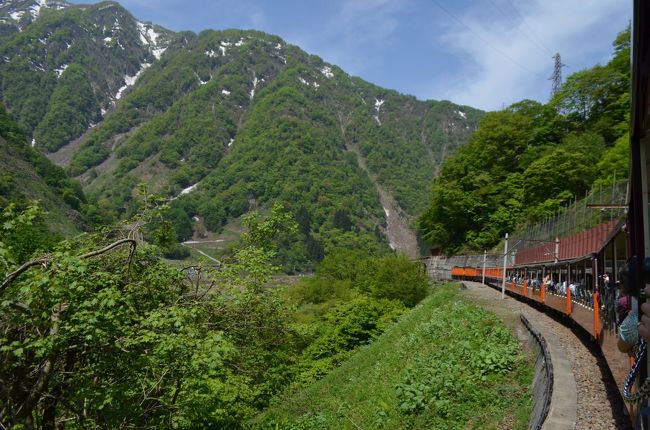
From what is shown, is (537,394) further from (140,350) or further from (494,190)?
(494,190)

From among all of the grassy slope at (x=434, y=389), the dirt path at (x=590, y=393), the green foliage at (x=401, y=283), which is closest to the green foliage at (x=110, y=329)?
the grassy slope at (x=434, y=389)

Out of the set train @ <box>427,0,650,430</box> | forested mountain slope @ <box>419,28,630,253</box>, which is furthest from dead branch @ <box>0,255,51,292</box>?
forested mountain slope @ <box>419,28,630,253</box>

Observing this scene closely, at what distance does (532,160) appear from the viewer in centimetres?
5678

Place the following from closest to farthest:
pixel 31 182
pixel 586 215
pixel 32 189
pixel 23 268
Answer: pixel 23 268 → pixel 586 215 → pixel 32 189 → pixel 31 182

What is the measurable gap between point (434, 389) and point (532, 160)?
5017 cm

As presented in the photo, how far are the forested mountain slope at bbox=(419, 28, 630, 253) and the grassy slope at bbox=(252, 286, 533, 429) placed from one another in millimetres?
31302

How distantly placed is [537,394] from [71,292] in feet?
25.3

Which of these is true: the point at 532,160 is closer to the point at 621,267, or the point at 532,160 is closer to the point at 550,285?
the point at 550,285

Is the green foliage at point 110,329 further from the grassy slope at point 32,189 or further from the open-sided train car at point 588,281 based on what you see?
the grassy slope at point 32,189

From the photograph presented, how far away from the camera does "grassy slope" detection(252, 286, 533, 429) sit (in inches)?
403

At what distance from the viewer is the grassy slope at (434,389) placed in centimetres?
1024

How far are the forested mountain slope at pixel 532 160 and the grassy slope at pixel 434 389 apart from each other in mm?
31302

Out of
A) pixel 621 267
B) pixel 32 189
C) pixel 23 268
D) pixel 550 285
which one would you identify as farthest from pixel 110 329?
pixel 32 189

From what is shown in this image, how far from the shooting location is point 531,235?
131ft
